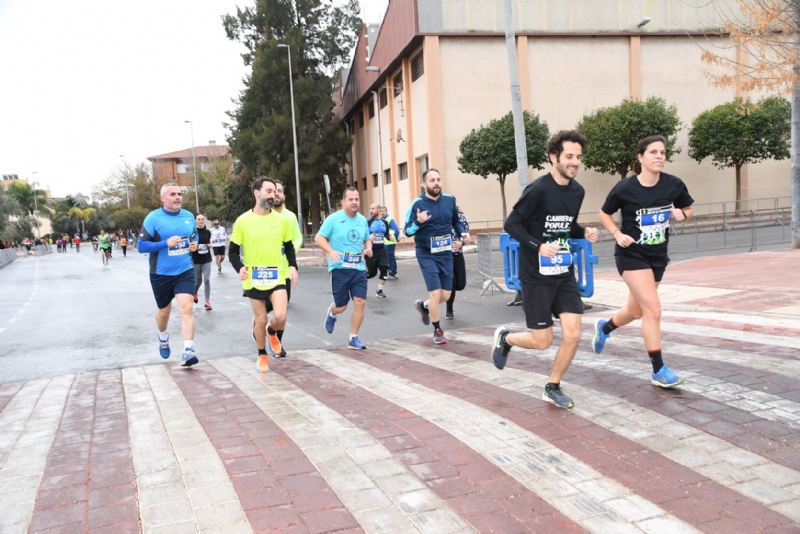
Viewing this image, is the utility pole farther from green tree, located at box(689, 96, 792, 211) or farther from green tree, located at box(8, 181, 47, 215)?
green tree, located at box(8, 181, 47, 215)

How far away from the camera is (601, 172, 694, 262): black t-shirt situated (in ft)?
16.2

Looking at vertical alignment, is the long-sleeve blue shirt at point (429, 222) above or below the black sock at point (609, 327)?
above

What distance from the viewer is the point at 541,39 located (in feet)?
104

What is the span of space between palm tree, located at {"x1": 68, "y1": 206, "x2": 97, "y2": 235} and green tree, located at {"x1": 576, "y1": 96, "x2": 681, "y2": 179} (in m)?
94.7

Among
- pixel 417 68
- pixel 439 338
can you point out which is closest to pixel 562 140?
pixel 439 338

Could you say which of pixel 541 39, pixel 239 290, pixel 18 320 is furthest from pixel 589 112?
pixel 18 320

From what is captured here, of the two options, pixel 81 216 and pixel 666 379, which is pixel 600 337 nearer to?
pixel 666 379

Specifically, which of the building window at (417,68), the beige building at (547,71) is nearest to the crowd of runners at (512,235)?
the beige building at (547,71)

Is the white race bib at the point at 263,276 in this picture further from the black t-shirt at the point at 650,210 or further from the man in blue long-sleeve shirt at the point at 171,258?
the black t-shirt at the point at 650,210

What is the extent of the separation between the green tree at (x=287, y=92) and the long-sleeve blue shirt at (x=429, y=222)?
1367 inches

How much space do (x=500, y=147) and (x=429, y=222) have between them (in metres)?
21.7

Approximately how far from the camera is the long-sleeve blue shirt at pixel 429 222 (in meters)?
7.55

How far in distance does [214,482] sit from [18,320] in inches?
413

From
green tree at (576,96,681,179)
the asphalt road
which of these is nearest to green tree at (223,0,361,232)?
green tree at (576,96,681,179)
